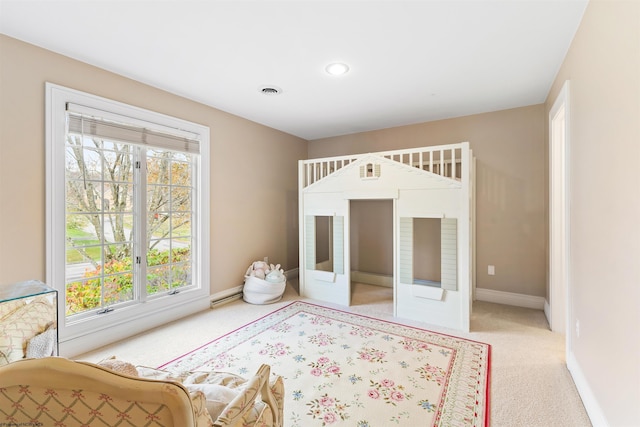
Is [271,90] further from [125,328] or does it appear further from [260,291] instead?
[125,328]

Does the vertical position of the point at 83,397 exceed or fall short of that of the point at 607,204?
it falls short

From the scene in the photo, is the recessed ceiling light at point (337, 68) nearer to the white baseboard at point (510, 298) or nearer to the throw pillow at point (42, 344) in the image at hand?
the throw pillow at point (42, 344)

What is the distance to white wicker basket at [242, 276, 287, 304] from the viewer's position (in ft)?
12.0

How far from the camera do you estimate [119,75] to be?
104 inches

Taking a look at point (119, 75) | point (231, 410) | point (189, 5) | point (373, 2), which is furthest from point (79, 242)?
point (373, 2)

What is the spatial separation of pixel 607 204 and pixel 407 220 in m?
1.82

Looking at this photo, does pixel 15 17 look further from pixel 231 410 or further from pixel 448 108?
pixel 448 108

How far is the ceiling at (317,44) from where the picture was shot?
5.83ft

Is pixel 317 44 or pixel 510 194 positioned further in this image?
pixel 510 194

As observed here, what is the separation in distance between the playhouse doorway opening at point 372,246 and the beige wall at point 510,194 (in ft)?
4.13

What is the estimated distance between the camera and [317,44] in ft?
7.06

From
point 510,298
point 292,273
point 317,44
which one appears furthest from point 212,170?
point 510,298

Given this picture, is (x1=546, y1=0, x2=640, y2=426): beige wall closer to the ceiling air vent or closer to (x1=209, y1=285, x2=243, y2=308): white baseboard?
→ the ceiling air vent

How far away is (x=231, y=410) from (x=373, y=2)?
2.20 meters
